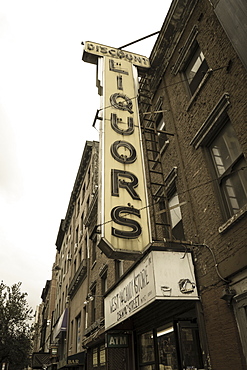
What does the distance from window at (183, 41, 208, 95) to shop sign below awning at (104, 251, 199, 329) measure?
A: 5.56 meters

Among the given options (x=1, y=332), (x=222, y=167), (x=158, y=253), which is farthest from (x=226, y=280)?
(x=1, y=332)

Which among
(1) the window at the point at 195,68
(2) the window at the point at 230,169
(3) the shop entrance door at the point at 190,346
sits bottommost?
(3) the shop entrance door at the point at 190,346

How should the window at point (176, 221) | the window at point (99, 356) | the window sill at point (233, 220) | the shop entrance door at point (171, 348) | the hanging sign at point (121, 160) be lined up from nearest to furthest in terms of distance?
Result: 1. the window sill at point (233, 220)
2. the shop entrance door at point (171, 348)
3. the hanging sign at point (121, 160)
4. the window at point (176, 221)
5. the window at point (99, 356)

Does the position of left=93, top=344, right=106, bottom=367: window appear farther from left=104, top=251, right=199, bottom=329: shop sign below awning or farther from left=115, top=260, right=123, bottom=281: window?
left=104, top=251, right=199, bottom=329: shop sign below awning

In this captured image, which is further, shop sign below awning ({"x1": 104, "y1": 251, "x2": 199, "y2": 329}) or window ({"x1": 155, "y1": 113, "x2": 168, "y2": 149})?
window ({"x1": 155, "y1": 113, "x2": 168, "y2": 149})

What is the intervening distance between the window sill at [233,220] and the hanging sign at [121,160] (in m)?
1.97

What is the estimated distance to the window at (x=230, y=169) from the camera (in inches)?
271

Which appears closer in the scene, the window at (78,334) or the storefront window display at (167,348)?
the storefront window display at (167,348)

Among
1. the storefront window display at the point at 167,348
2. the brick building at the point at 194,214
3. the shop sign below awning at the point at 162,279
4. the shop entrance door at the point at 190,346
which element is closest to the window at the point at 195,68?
the brick building at the point at 194,214

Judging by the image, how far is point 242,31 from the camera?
596 cm

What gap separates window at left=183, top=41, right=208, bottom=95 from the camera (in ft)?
31.2

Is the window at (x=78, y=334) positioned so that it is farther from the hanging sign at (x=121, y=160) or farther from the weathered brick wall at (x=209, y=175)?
the hanging sign at (x=121, y=160)

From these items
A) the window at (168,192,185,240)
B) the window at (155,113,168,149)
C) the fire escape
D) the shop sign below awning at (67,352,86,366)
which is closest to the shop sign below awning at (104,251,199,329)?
the fire escape

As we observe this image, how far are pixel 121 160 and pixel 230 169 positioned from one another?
3.27 m
